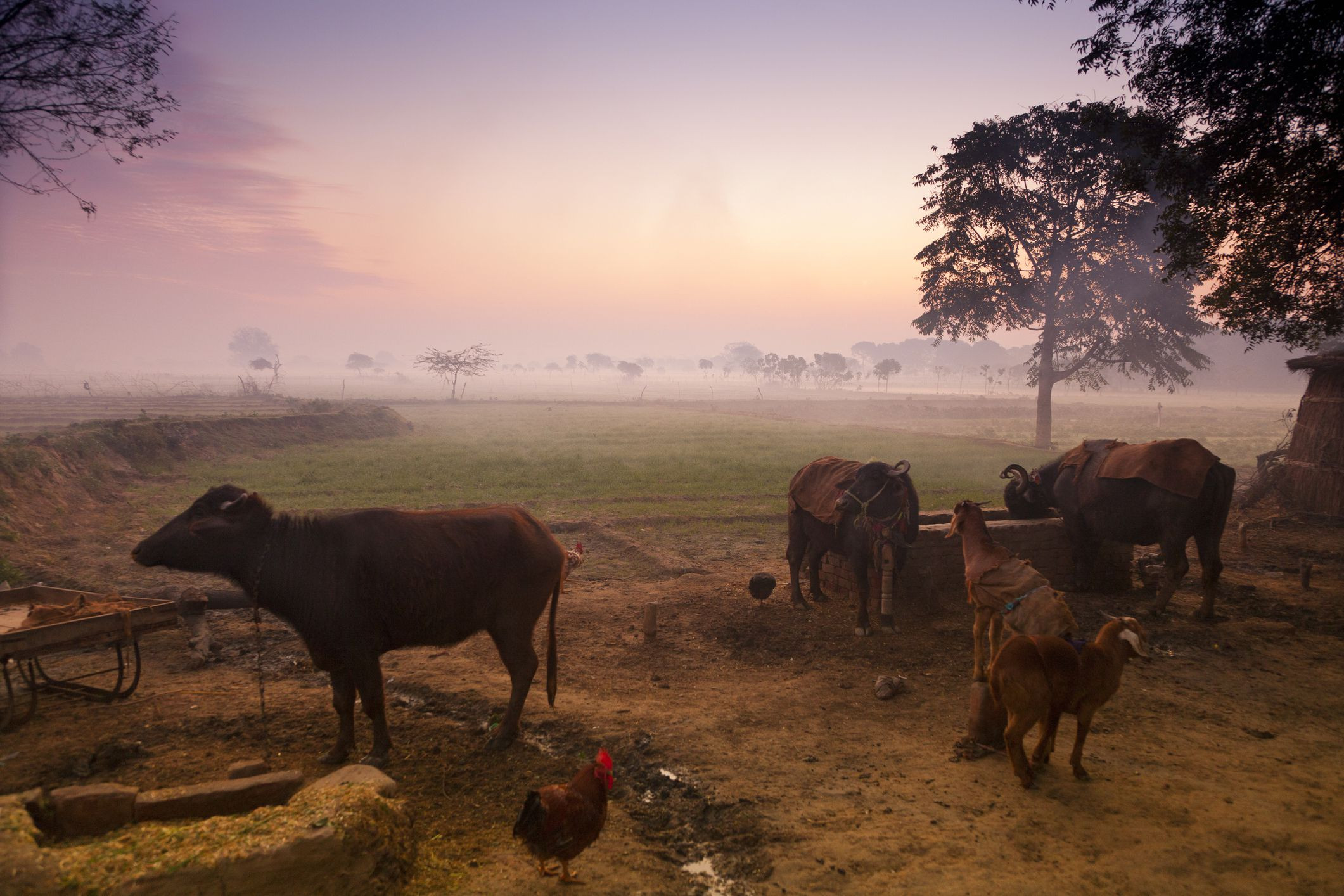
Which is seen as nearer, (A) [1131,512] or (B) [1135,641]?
(B) [1135,641]

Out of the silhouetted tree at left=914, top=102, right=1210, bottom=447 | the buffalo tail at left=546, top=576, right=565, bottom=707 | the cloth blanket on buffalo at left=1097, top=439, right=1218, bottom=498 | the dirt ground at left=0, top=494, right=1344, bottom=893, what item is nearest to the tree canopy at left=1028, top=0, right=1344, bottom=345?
the cloth blanket on buffalo at left=1097, top=439, right=1218, bottom=498

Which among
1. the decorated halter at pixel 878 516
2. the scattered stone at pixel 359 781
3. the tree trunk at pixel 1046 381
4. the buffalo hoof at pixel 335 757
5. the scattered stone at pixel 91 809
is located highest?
the tree trunk at pixel 1046 381

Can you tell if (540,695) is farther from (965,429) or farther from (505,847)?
(965,429)

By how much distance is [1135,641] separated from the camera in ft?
14.9

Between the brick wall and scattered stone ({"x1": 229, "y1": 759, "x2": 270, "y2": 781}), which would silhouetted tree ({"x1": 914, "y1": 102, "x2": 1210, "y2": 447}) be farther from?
scattered stone ({"x1": 229, "y1": 759, "x2": 270, "y2": 781})

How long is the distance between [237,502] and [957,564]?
26.8 feet

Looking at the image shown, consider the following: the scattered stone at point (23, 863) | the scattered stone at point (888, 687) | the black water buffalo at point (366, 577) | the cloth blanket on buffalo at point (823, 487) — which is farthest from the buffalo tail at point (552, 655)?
the cloth blanket on buffalo at point (823, 487)

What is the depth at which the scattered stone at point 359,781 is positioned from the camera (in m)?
3.93

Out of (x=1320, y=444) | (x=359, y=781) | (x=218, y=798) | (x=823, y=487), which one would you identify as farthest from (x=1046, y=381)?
(x=218, y=798)

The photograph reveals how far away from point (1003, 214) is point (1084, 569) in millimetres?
22648

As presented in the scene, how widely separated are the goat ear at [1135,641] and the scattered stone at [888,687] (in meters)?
2.15

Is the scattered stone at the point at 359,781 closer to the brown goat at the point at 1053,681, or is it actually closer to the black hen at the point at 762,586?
the brown goat at the point at 1053,681

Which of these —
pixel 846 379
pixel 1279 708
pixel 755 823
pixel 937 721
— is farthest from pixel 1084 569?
pixel 846 379

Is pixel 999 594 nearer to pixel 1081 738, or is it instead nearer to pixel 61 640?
pixel 1081 738
